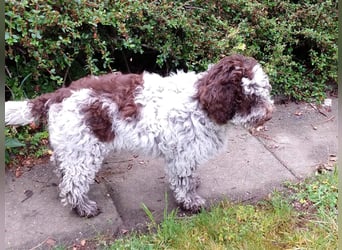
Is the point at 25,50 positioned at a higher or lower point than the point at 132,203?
higher

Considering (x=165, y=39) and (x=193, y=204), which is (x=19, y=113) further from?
(x=165, y=39)

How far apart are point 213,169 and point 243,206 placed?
1.95ft

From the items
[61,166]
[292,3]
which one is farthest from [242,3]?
[61,166]

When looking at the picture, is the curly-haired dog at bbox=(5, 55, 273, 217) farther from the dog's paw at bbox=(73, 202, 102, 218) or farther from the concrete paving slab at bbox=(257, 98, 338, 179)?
the concrete paving slab at bbox=(257, 98, 338, 179)

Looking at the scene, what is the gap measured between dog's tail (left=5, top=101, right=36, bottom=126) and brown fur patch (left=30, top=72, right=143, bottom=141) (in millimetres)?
36

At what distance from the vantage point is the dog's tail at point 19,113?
343 cm

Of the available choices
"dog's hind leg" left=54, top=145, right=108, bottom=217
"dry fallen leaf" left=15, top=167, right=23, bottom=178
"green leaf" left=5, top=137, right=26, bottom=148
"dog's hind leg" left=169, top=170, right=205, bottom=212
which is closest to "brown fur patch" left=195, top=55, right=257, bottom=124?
"dog's hind leg" left=169, top=170, right=205, bottom=212

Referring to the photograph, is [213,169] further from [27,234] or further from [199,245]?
[27,234]

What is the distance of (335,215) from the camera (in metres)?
3.70

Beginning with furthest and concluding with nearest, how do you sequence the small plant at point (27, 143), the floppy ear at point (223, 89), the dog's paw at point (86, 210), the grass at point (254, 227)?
the small plant at point (27, 143) → the dog's paw at point (86, 210) → the grass at point (254, 227) → the floppy ear at point (223, 89)

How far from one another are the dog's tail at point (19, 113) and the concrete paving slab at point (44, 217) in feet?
2.41

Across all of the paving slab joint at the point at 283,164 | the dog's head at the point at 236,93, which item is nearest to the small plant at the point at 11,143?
the dog's head at the point at 236,93

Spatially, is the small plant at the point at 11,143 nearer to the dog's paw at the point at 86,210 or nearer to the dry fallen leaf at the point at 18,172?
the dry fallen leaf at the point at 18,172

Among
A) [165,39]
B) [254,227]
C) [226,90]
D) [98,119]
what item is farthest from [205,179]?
[165,39]
